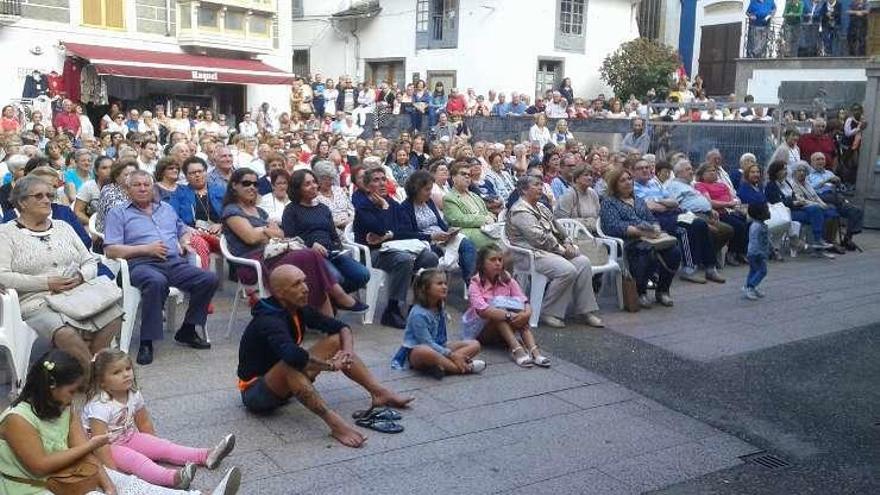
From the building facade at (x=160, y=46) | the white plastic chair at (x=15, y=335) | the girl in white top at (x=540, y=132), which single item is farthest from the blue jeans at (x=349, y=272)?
the building facade at (x=160, y=46)

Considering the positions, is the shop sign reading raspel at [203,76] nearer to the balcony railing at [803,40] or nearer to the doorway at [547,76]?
the doorway at [547,76]

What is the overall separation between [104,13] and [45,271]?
1754 cm

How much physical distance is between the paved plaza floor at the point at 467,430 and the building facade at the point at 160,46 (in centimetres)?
1511

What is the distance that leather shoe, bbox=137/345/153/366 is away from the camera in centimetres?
564

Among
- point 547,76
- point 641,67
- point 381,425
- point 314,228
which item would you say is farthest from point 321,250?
point 547,76

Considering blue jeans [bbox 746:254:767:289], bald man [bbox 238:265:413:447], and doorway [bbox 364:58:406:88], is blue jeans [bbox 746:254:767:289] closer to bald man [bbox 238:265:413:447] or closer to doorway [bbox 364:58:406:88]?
bald man [bbox 238:265:413:447]

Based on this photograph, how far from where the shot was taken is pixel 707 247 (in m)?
9.43

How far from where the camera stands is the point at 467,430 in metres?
4.80

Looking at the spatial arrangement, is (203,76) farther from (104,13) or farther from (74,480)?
(74,480)

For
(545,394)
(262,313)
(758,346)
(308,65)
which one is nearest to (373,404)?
(262,313)

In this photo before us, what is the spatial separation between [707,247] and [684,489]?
5654 mm

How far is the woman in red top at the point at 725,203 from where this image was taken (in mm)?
10068

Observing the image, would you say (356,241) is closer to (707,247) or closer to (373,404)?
(373,404)

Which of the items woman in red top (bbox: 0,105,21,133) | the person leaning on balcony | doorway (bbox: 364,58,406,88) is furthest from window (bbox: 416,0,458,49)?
woman in red top (bbox: 0,105,21,133)
